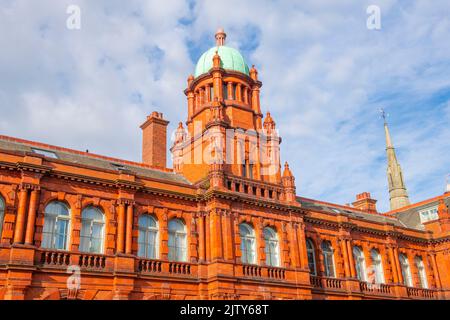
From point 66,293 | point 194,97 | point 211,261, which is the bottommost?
point 66,293

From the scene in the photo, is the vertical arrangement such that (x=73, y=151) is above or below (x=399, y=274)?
above

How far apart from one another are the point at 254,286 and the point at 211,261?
3.27 meters

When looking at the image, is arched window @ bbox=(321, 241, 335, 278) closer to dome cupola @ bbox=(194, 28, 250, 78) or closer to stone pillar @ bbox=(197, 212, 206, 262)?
stone pillar @ bbox=(197, 212, 206, 262)

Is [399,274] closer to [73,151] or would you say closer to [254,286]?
[254,286]

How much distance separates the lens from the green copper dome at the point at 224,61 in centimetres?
4272

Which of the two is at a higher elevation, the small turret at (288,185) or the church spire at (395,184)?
the church spire at (395,184)

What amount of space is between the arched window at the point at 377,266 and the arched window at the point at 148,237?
2077 cm

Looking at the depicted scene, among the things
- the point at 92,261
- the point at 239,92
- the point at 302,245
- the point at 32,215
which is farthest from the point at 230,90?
the point at 32,215

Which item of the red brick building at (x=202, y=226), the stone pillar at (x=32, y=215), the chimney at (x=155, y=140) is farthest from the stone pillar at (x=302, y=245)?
the stone pillar at (x=32, y=215)

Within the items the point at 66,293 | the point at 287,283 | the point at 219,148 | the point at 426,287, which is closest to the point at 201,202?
the point at 219,148

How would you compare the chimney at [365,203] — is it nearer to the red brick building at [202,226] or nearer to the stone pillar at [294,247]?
the red brick building at [202,226]

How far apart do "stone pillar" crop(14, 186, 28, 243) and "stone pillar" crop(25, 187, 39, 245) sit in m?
0.26

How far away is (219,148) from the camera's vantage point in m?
36.8
